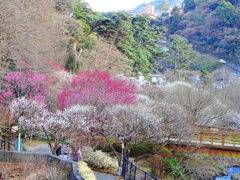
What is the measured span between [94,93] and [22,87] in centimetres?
496

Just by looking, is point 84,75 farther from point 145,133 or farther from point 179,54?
point 179,54

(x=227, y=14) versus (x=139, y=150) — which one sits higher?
(x=227, y=14)

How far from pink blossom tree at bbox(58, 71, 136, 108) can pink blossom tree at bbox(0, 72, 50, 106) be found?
5.27 ft

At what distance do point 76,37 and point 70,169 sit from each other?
30653 millimetres

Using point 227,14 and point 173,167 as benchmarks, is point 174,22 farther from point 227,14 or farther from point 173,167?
point 173,167

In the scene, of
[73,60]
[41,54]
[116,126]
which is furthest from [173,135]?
[73,60]

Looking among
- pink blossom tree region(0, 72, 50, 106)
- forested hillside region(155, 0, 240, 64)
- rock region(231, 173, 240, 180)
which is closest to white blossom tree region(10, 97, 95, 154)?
pink blossom tree region(0, 72, 50, 106)

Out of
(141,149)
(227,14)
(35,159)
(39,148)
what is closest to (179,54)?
(227,14)

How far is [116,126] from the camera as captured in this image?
16.2m

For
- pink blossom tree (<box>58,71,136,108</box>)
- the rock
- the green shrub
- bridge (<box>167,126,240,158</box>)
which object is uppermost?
pink blossom tree (<box>58,71,136,108</box>)

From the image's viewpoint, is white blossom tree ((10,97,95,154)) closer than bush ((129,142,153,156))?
Yes

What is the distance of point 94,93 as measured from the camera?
765 inches

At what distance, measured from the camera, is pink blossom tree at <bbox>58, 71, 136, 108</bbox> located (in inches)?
738

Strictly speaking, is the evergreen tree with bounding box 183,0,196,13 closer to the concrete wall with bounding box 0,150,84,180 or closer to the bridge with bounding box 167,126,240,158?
the bridge with bounding box 167,126,240,158
